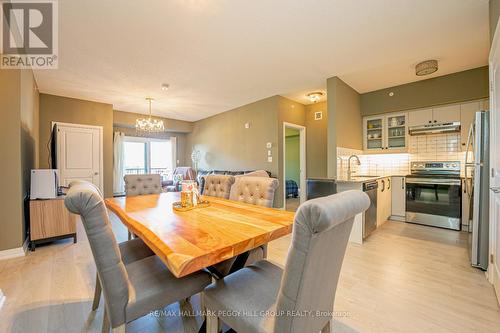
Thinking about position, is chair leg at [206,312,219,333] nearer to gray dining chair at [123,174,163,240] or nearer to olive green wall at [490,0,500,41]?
gray dining chair at [123,174,163,240]

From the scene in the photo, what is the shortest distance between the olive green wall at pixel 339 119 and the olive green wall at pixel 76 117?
4.99 metres

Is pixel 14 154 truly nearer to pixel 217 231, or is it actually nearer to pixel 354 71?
pixel 217 231

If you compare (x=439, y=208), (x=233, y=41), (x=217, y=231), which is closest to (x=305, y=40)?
(x=233, y=41)

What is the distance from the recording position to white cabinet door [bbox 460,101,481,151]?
11.5 ft

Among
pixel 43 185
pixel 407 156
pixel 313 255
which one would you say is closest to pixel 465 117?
pixel 407 156

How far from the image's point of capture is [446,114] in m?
3.71

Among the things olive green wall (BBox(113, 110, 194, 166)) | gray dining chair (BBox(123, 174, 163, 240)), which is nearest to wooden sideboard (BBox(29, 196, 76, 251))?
gray dining chair (BBox(123, 174, 163, 240))

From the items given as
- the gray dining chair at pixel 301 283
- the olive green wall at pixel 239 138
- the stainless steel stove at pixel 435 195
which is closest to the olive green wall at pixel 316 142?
the olive green wall at pixel 239 138

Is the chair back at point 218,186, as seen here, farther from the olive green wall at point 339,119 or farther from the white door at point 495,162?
the white door at point 495,162

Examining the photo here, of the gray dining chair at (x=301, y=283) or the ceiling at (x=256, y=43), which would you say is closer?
the gray dining chair at (x=301, y=283)

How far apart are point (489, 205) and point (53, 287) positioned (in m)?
4.18

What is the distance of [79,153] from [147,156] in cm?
258

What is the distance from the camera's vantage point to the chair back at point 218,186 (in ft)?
8.23

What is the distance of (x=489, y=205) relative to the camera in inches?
81.7
